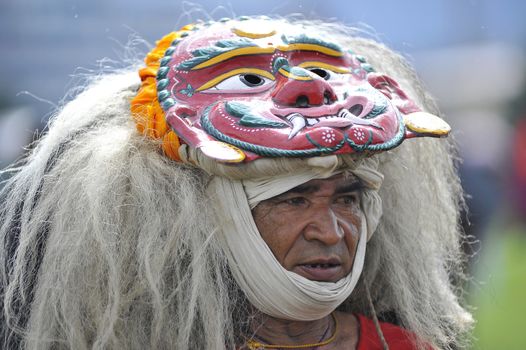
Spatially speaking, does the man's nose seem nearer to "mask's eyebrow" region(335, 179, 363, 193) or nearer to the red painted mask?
"mask's eyebrow" region(335, 179, 363, 193)

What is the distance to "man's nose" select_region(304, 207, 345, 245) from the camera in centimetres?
189

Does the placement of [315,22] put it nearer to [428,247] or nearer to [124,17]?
[428,247]

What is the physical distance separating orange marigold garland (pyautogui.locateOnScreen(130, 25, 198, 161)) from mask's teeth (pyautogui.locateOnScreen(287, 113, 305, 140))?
0.28 metres

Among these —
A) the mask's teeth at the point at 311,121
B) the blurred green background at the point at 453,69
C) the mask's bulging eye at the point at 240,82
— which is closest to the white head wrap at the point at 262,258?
the mask's teeth at the point at 311,121

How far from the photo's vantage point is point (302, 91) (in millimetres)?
1933

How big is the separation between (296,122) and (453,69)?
24.1 ft

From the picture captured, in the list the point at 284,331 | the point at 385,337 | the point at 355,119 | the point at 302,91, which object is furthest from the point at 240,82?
the point at 385,337

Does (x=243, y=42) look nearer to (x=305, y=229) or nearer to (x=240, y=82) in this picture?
(x=240, y=82)

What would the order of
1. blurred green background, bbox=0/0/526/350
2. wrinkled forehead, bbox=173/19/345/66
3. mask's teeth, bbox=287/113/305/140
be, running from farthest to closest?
blurred green background, bbox=0/0/526/350
wrinkled forehead, bbox=173/19/345/66
mask's teeth, bbox=287/113/305/140

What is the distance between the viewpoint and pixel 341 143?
182cm

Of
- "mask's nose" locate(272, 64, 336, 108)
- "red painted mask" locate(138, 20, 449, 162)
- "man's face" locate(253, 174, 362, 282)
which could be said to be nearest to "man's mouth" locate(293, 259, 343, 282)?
"man's face" locate(253, 174, 362, 282)

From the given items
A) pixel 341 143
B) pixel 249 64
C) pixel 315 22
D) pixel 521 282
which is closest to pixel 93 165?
pixel 249 64

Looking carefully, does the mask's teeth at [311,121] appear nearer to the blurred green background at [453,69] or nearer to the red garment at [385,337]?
the red garment at [385,337]

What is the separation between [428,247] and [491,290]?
0.98ft
